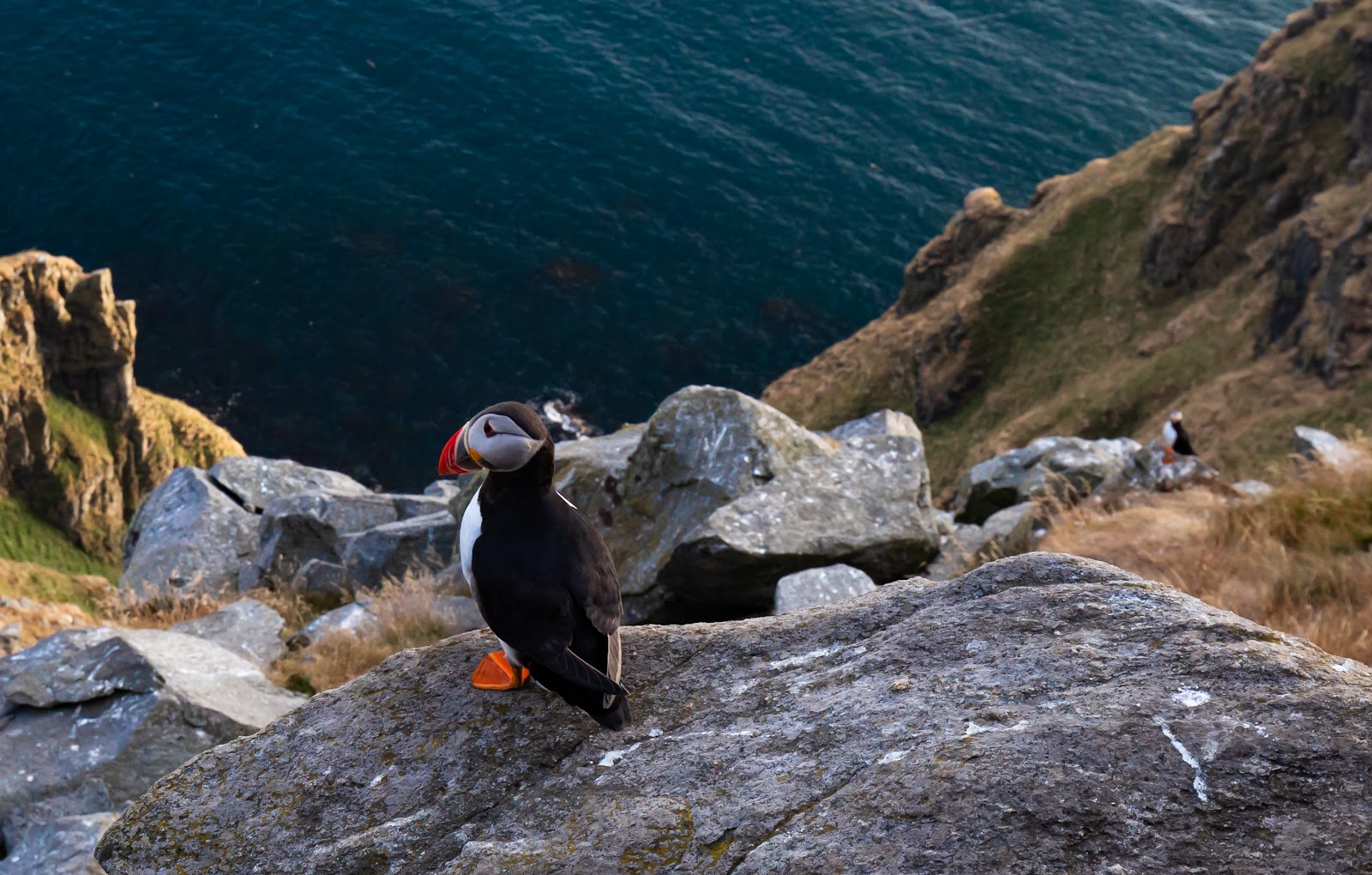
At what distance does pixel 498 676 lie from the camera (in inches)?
A: 217

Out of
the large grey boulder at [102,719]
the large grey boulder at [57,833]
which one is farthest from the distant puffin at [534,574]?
the large grey boulder at [102,719]

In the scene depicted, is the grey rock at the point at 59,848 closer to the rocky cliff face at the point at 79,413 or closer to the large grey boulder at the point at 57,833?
the large grey boulder at the point at 57,833

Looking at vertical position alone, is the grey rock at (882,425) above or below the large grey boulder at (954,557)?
below

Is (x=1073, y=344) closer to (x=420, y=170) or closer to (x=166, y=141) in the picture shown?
(x=420, y=170)

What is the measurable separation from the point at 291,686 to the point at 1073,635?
9491mm

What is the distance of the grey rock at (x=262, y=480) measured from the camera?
24.7m

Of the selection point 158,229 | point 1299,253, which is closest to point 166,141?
point 158,229

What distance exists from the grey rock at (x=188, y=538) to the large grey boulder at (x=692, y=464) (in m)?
9.24

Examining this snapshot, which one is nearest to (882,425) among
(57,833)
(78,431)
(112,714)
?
(112,714)

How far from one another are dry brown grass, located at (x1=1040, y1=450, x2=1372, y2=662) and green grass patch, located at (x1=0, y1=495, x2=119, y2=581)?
125 ft

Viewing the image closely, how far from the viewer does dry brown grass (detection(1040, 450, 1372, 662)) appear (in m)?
8.14

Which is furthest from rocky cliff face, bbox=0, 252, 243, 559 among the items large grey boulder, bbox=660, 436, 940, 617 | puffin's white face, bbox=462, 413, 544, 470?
puffin's white face, bbox=462, 413, 544, 470

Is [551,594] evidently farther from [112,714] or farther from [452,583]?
[452,583]

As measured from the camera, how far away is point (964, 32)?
88.6 m
